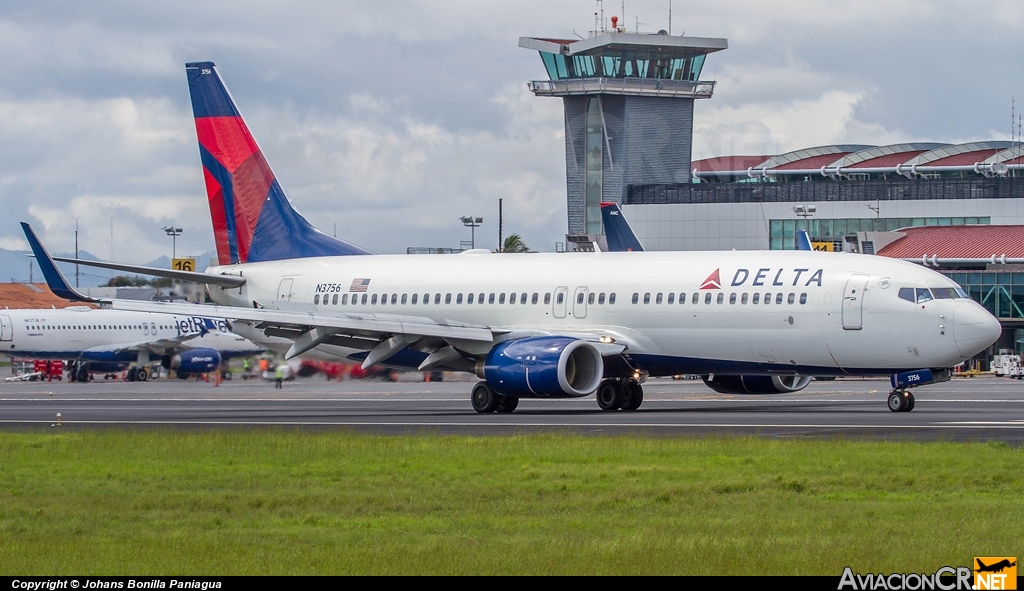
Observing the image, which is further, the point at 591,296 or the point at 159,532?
the point at 591,296

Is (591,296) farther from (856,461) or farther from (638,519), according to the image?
(638,519)

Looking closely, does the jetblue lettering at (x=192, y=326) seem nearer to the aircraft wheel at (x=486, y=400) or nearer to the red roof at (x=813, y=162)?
the aircraft wheel at (x=486, y=400)

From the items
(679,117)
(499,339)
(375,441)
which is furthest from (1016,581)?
(679,117)

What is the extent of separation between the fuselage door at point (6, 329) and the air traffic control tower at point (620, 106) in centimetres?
5047

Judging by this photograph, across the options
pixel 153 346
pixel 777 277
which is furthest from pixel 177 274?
pixel 153 346

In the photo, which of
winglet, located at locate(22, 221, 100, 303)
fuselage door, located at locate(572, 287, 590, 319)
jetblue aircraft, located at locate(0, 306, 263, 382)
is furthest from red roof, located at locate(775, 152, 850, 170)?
winglet, located at locate(22, 221, 100, 303)

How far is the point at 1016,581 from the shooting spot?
9.99 meters

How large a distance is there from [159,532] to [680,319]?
20.9m

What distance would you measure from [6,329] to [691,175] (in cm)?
6451

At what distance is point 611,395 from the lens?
115 feet

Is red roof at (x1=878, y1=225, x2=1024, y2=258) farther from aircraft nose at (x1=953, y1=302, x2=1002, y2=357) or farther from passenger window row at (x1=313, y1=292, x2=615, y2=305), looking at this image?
aircraft nose at (x1=953, y1=302, x2=1002, y2=357)

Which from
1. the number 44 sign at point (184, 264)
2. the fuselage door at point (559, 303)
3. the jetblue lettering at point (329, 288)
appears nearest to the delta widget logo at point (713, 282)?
the fuselage door at point (559, 303)

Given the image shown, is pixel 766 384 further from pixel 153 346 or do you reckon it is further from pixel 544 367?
Result: pixel 153 346

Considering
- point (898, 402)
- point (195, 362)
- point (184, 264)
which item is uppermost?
point (184, 264)
